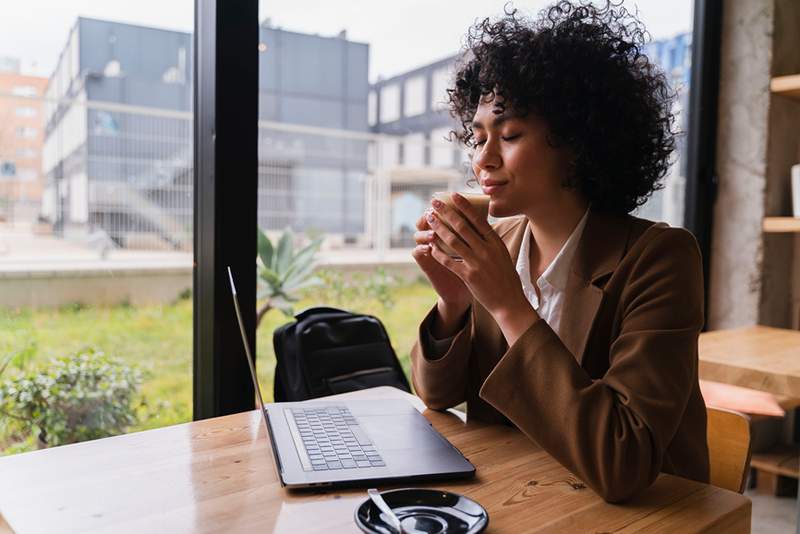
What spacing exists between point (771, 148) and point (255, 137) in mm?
2257

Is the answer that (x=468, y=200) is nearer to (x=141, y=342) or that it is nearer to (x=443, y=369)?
(x=443, y=369)

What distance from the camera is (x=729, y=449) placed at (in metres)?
1.24

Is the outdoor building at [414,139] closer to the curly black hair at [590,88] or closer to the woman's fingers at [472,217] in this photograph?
the curly black hair at [590,88]

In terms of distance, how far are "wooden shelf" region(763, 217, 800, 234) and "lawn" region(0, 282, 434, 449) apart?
2.11 m

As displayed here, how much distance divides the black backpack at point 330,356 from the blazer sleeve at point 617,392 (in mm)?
787

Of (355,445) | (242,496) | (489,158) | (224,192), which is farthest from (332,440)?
(224,192)

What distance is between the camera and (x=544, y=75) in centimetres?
125

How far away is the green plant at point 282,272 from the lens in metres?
2.05

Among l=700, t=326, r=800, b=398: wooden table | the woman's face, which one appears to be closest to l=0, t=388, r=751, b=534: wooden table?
the woman's face

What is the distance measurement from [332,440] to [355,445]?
0.14 ft

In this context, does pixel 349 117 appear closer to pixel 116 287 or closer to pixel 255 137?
pixel 255 137

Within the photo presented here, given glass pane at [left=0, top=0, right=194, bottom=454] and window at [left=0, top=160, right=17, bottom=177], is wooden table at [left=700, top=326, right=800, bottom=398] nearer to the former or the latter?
glass pane at [left=0, top=0, right=194, bottom=454]

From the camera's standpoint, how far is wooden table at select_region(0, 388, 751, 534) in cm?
82

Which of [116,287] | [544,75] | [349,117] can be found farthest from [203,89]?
[544,75]
